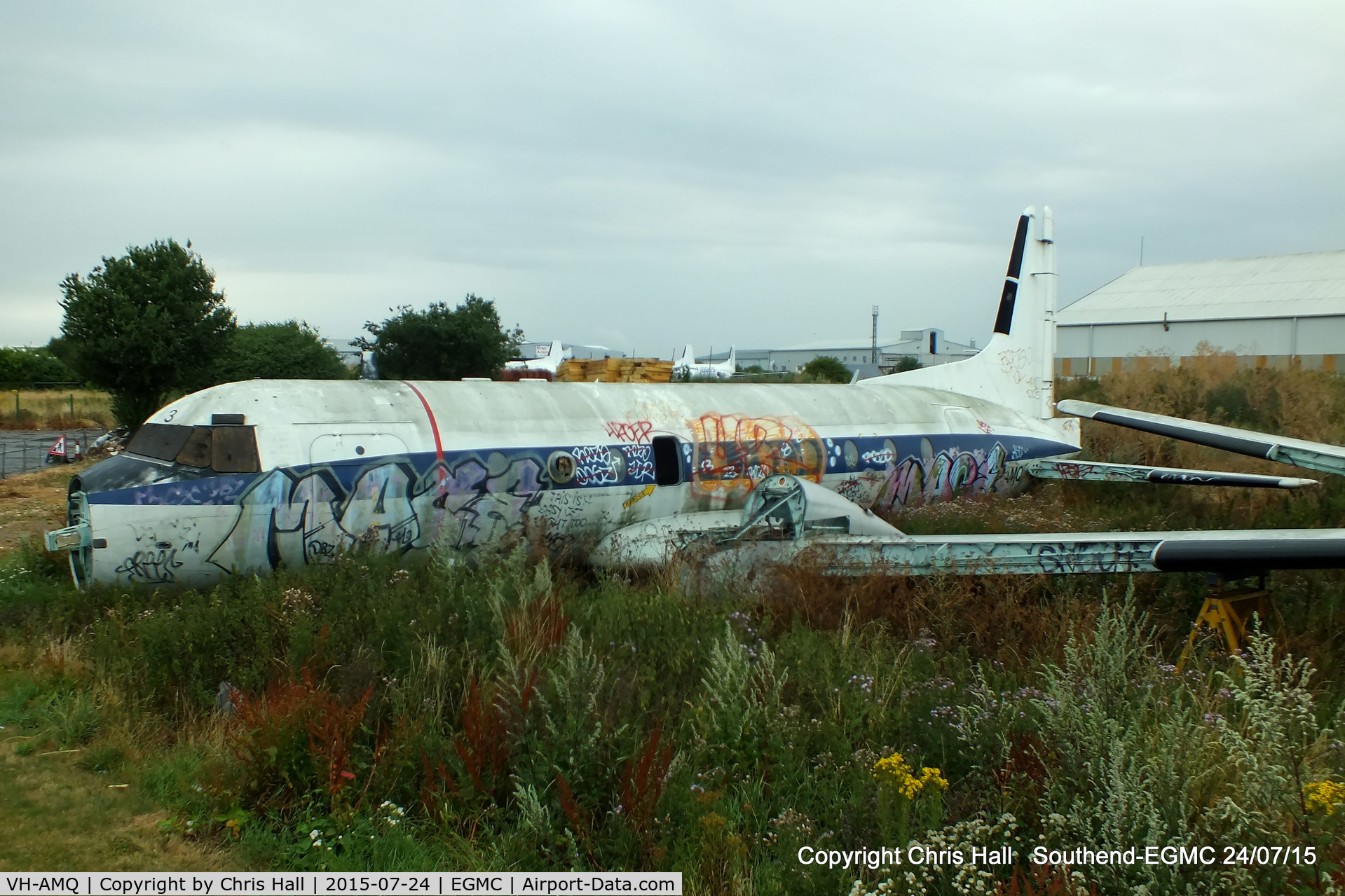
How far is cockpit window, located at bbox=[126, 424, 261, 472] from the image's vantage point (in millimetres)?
8711

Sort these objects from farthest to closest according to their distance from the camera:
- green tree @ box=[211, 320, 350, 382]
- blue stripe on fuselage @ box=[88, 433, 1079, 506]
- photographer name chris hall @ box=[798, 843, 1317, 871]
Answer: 1. green tree @ box=[211, 320, 350, 382]
2. blue stripe on fuselage @ box=[88, 433, 1079, 506]
3. photographer name chris hall @ box=[798, 843, 1317, 871]

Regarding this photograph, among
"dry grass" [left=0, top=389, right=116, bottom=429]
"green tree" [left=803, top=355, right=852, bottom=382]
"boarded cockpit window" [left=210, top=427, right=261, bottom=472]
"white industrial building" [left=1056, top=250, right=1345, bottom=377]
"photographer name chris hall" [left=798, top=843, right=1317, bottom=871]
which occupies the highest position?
"white industrial building" [left=1056, top=250, right=1345, bottom=377]

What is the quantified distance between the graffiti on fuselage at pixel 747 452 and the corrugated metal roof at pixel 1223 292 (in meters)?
44.6

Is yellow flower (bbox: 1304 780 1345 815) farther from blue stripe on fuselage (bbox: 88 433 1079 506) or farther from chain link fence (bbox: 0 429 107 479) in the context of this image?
chain link fence (bbox: 0 429 107 479)

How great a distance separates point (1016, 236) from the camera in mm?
15883

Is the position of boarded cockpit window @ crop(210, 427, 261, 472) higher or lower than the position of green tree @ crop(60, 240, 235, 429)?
lower

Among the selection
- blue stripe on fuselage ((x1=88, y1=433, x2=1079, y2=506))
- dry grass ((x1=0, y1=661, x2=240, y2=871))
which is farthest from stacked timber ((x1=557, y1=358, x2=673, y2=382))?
dry grass ((x1=0, y1=661, x2=240, y2=871))

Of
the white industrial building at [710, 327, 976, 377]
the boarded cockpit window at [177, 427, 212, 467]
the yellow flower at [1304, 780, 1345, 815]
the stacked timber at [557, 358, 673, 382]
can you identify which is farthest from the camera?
the white industrial building at [710, 327, 976, 377]

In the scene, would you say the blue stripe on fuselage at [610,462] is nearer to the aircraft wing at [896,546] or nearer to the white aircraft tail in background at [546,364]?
the aircraft wing at [896,546]

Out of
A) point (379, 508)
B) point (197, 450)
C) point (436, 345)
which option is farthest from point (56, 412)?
point (379, 508)

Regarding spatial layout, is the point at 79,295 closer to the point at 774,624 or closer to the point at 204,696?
the point at 204,696

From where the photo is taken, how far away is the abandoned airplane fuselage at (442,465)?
8516 mm

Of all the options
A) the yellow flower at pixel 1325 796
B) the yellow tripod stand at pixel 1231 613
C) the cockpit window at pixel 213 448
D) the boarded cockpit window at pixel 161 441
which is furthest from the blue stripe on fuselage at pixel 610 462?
the yellow flower at pixel 1325 796

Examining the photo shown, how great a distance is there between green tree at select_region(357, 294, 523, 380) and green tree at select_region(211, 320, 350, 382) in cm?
187
